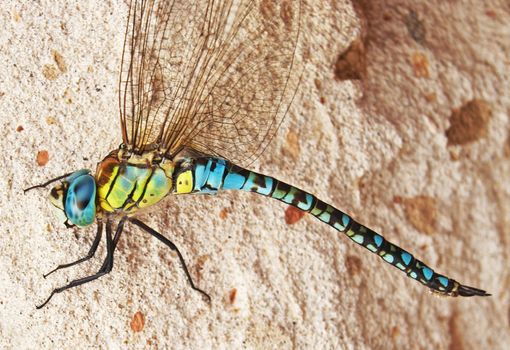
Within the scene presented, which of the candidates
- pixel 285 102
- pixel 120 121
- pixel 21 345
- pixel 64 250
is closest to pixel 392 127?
pixel 285 102

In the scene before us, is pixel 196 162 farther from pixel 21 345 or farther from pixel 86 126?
pixel 21 345

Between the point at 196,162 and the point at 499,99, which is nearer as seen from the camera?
the point at 196,162

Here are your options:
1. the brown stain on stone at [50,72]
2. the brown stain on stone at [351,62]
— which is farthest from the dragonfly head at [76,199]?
the brown stain on stone at [351,62]

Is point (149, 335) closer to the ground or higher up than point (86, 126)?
closer to the ground

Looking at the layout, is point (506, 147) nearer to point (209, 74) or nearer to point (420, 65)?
point (420, 65)

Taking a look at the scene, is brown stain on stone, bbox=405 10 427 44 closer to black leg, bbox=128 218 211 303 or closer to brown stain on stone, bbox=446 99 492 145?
brown stain on stone, bbox=446 99 492 145

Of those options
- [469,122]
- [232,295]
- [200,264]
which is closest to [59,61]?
[200,264]

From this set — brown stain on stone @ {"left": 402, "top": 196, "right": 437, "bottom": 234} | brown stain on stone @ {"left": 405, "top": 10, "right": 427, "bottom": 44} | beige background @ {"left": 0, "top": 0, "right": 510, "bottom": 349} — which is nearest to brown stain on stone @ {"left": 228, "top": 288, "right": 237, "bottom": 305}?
beige background @ {"left": 0, "top": 0, "right": 510, "bottom": 349}
